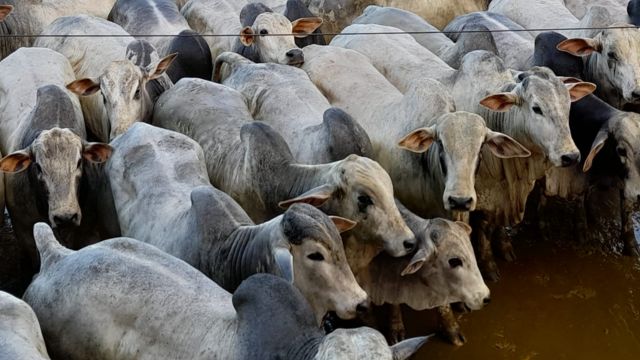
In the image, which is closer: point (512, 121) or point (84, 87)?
point (512, 121)

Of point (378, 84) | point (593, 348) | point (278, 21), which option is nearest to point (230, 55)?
point (278, 21)

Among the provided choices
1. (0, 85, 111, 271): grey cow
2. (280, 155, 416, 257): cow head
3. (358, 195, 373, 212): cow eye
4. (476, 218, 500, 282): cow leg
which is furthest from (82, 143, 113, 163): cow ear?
(476, 218, 500, 282): cow leg

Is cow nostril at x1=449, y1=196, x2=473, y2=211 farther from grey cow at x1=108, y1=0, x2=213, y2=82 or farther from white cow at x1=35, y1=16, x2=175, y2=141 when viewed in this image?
grey cow at x1=108, y1=0, x2=213, y2=82

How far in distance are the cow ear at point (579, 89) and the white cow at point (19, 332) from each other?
3.99m

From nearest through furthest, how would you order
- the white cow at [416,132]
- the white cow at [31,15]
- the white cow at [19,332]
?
the white cow at [19,332]
the white cow at [416,132]
the white cow at [31,15]

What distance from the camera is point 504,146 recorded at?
20.7 ft

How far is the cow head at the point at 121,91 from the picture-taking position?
22.1 feet

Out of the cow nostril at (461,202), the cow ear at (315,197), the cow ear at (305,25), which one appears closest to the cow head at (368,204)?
the cow ear at (315,197)

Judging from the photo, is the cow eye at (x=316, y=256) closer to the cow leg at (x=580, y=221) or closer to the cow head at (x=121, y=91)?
the cow head at (x=121, y=91)

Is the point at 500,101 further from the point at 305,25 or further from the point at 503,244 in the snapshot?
the point at 305,25

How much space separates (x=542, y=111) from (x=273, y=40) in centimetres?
256

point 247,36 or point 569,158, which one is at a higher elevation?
point 247,36

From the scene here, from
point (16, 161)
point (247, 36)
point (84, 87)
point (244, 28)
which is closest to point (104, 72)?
point (84, 87)

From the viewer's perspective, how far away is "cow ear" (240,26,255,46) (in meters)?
8.16
